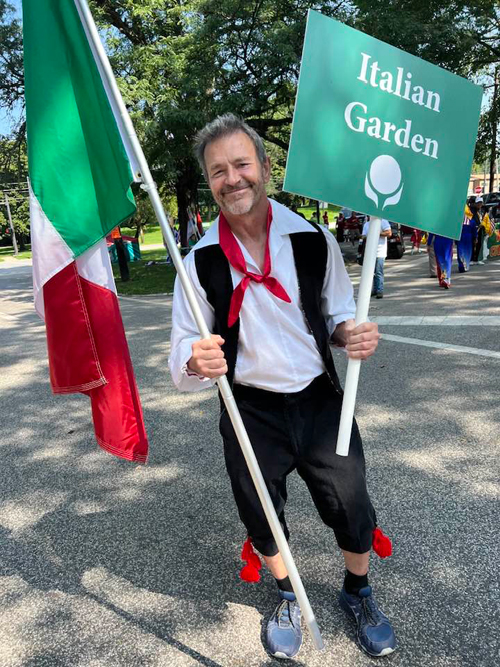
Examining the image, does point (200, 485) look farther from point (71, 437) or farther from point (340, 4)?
point (340, 4)

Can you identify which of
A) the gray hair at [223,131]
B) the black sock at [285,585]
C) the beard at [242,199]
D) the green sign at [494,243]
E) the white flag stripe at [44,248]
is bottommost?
the black sock at [285,585]

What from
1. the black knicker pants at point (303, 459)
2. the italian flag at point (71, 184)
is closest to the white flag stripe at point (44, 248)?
the italian flag at point (71, 184)

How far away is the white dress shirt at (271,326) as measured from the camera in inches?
78.3

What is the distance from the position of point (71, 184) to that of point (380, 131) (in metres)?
1.16

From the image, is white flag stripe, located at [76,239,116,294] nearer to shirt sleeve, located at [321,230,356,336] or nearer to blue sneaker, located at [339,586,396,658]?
shirt sleeve, located at [321,230,356,336]

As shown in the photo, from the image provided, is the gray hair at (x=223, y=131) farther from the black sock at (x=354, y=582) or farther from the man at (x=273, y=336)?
the black sock at (x=354, y=582)

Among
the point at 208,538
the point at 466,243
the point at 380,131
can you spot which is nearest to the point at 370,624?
the point at 208,538

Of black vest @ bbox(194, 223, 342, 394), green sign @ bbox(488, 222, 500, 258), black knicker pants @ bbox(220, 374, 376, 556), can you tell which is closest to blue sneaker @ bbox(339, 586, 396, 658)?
black knicker pants @ bbox(220, 374, 376, 556)

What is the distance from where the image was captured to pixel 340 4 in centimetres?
1128

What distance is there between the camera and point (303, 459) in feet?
6.79

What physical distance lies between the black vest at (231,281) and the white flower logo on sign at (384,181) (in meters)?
0.26

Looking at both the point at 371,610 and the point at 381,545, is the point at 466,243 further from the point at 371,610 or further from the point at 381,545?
the point at 371,610

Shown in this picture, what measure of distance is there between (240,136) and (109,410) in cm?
127

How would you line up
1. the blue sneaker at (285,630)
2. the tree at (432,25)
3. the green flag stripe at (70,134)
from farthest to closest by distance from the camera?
the tree at (432,25) < the blue sneaker at (285,630) < the green flag stripe at (70,134)
